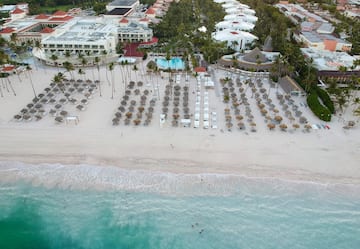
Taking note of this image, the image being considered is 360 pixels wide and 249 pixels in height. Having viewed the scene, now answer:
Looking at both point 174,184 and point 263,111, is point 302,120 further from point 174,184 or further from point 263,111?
point 174,184

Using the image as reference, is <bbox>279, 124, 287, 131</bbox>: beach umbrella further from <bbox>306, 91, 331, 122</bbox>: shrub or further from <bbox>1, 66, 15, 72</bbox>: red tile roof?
<bbox>1, 66, 15, 72</bbox>: red tile roof

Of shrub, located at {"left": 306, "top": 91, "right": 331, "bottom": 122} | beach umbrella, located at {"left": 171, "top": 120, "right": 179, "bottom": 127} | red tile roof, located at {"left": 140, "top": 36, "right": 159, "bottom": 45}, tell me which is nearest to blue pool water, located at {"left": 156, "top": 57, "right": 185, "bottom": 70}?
red tile roof, located at {"left": 140, "top": 36, "right": 159, "bottom": 45}

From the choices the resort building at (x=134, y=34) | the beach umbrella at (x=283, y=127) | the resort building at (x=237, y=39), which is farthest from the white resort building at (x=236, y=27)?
the beach umbrella at (x=283, y=127)

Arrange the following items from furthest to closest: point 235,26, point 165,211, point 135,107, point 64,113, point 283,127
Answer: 1. point 235,26
2. point 135,107
3. point 64,113
4. point 283,127
5. point 165,211

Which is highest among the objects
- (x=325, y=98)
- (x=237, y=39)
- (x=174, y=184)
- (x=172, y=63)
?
(x=237, y=39)

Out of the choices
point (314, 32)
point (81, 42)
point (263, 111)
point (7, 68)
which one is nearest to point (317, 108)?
point (263, 111)
